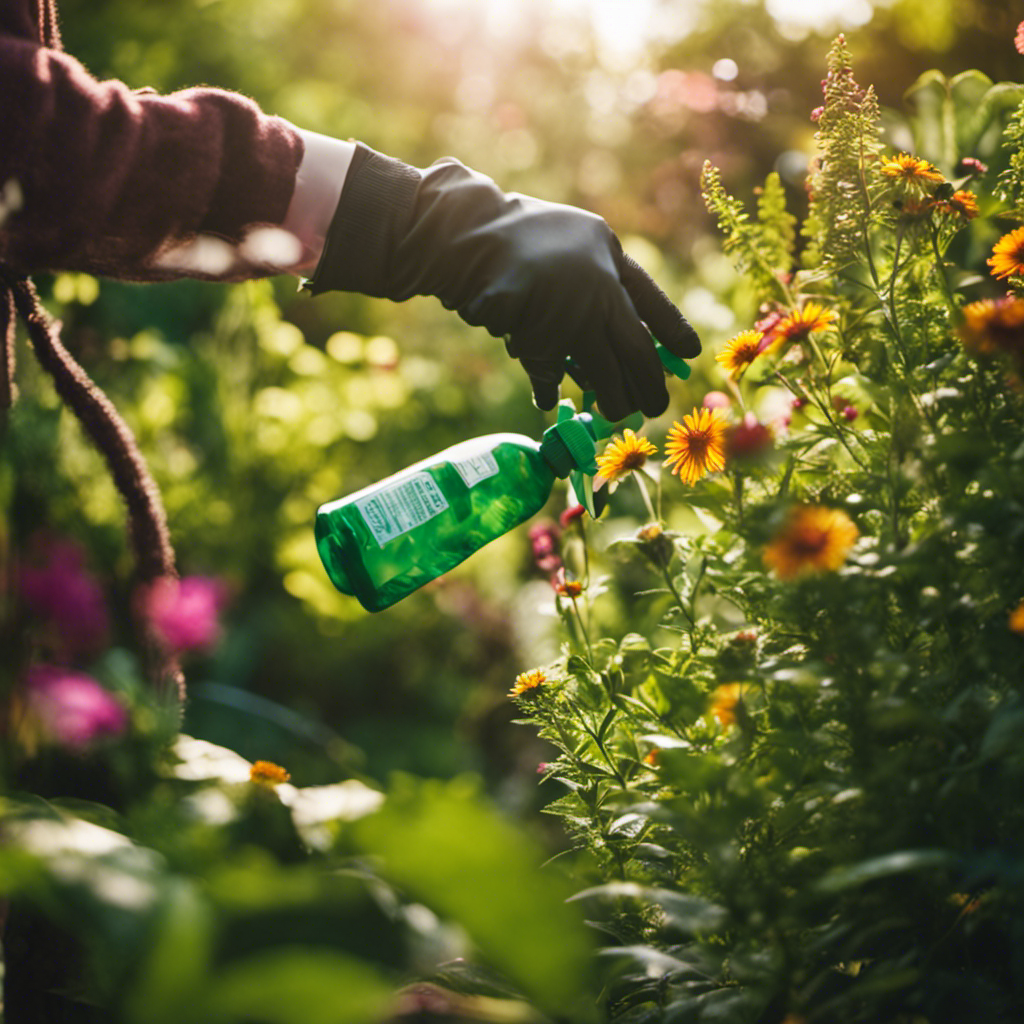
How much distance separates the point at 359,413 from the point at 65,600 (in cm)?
105

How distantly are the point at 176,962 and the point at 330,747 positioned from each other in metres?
1.57

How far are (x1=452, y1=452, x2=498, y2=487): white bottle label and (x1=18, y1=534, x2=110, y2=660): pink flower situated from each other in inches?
42.5

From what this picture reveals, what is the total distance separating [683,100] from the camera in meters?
2.89

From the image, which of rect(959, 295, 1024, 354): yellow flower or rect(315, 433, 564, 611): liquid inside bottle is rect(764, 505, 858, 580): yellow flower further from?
rect(315, 433, 564, 611): liquid inside bottle

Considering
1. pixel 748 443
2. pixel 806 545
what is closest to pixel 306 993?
pixel 806 545

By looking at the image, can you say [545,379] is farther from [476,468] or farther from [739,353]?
[739,353]

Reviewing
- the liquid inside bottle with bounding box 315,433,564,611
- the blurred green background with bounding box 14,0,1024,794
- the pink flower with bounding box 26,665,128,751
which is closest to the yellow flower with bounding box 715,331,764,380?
the liquid inside bottle with bounding box 315,433,564,611

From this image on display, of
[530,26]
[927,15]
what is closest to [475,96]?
[530,26]

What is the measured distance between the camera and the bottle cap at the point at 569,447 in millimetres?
840

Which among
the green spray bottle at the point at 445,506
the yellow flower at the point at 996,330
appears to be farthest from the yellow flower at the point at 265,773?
the yellow flower at the point at 996,330

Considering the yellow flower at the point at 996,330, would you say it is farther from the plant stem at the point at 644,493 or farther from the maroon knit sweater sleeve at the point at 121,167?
the maroon knit sweater sleeve at the point at 121,167

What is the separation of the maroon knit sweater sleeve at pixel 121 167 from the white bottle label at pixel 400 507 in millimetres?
352

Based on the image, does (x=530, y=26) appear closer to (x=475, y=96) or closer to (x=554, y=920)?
(x=475, y=96)

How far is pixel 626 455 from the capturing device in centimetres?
79
